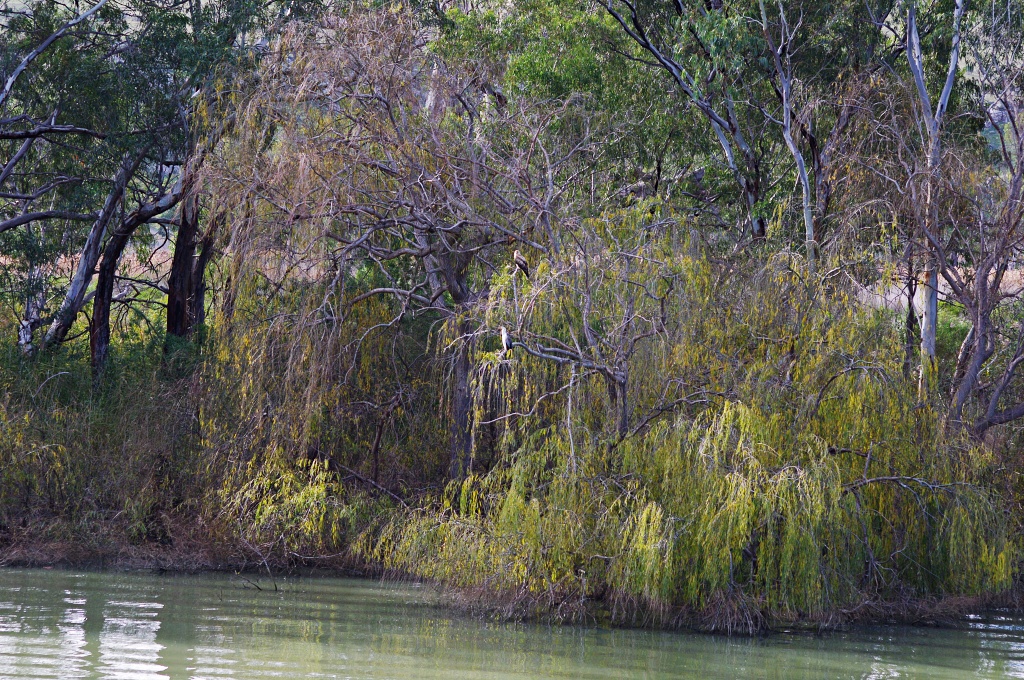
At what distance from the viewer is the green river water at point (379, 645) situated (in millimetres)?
10398

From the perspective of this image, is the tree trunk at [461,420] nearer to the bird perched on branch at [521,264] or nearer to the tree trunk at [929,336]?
the bird perched on branch at [521,264]

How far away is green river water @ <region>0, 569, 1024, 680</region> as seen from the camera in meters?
10.4

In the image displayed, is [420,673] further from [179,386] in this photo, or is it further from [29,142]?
[29,142]

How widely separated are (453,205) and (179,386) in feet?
18.1

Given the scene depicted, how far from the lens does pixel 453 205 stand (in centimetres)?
1530

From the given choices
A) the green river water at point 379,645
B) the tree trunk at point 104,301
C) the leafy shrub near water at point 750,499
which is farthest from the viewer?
the tree trunk at point 104,301

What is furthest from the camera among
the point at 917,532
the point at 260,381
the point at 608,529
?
the point at 260,381

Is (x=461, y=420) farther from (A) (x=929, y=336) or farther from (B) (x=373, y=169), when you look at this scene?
(A) (x=929, y=336)

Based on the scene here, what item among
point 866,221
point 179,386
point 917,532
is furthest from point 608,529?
point 179,386

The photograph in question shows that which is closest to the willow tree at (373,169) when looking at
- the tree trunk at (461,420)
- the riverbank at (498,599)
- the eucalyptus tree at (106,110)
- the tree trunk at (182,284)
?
the tree trunk at (461,420)

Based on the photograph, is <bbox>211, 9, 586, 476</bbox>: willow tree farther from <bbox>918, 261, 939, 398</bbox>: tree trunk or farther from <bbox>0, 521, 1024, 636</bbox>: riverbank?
<bbox>918, 261, 939, 398</bbox>: tree trunk

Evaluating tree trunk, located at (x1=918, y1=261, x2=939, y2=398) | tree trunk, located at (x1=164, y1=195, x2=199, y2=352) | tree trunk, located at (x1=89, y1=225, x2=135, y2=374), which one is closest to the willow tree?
tree trunk, located at (x1=918, y1=261, x2=939, y2=398)

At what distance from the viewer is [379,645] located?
1172cm

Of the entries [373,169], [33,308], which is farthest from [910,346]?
[33,308]
